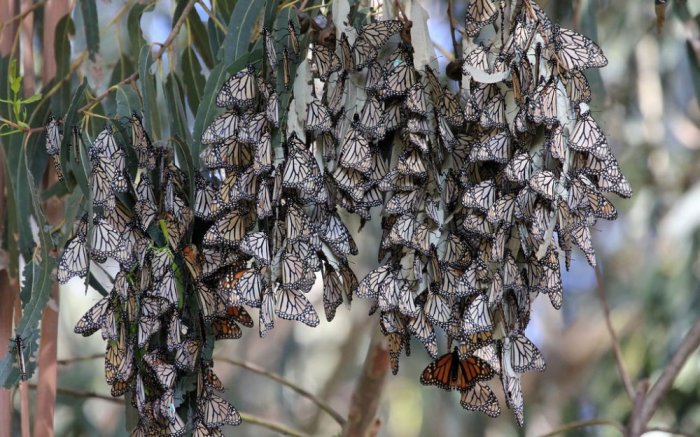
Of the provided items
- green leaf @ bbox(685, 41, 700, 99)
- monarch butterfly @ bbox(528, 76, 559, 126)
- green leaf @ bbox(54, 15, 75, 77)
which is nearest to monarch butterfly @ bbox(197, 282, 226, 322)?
monarch butterfly @ bbox(528, 76, 559, 126)

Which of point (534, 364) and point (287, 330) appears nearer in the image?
point (534, 364)

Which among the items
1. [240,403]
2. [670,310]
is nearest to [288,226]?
[670,310]

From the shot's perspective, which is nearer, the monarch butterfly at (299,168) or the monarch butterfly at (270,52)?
the monarch butterfly at (299,168)

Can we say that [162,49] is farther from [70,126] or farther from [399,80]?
[399,80]

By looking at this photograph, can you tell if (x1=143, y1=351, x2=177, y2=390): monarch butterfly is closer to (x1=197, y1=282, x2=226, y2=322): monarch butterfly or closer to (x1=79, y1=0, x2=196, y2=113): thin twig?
(x1=197, y1=282, x2=226, y2=322): monarch butterfly

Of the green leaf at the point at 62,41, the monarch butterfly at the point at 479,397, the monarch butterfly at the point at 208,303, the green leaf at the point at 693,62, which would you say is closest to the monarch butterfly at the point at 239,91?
the monarch butterfly at the point at 208,303

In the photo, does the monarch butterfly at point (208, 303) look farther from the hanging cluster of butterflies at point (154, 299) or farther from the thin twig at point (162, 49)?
the thin twig at point (162, 49)

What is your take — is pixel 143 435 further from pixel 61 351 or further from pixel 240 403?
pixel 61 351
